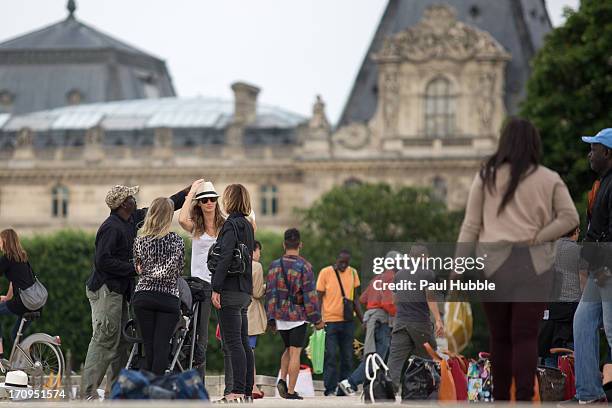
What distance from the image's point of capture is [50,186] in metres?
75.8

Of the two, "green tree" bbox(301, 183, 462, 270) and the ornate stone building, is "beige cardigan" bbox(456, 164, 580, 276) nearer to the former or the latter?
"green tree" bbox(301, 183, 462, 270)

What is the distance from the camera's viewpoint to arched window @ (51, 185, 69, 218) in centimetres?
7569

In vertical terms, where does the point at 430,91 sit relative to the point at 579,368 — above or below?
above

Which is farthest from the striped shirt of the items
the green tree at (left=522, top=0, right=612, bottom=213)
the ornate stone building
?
the ornate stone building

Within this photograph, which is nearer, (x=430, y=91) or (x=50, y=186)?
(x=430, y=91)

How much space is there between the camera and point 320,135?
72.1m

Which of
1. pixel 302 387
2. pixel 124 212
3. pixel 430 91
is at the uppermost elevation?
pixel 430 91

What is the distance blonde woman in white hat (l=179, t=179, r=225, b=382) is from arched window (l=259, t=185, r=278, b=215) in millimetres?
55079

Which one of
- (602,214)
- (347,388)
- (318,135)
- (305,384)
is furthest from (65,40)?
(602,214)

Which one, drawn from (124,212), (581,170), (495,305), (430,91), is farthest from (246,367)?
(430,91)

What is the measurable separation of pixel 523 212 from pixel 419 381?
3.46 m

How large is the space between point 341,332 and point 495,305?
913 centimetres

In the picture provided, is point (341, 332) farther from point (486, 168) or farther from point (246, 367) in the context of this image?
point (486, 168)

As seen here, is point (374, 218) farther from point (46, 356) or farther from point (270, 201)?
point (46, 356)
